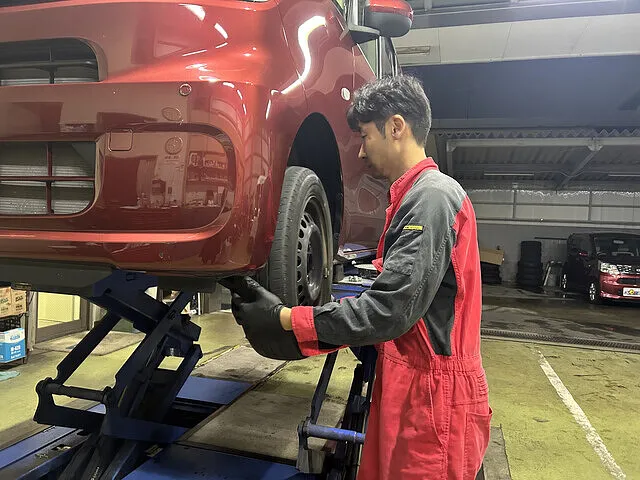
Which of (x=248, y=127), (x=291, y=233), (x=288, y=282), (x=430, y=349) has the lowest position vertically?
(x=430, y=349)

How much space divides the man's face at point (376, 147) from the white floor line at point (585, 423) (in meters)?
2.63

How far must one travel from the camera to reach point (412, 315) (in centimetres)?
115

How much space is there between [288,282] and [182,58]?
2.14 ft

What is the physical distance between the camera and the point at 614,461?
2.98 meters

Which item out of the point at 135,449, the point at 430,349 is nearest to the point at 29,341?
the point at 135,449

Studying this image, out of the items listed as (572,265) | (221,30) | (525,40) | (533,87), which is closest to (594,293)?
(572,265)

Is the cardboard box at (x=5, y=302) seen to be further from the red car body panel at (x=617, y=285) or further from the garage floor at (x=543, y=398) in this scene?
the red car body panel at (x=617, y=285)

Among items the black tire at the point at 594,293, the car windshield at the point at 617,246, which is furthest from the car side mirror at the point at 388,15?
the car windshield at the point at 617,246

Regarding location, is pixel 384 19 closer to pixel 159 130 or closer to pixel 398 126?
pixel 398 126

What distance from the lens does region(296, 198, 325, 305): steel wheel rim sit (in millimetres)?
1513

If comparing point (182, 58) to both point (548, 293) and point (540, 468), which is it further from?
point (548, 293)

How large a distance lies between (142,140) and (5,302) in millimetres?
3975

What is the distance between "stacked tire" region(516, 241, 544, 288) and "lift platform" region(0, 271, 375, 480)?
1193 cm

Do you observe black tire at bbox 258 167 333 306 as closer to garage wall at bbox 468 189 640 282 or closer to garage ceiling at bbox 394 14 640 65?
garage ceiling at bbox 394 14 640 65
